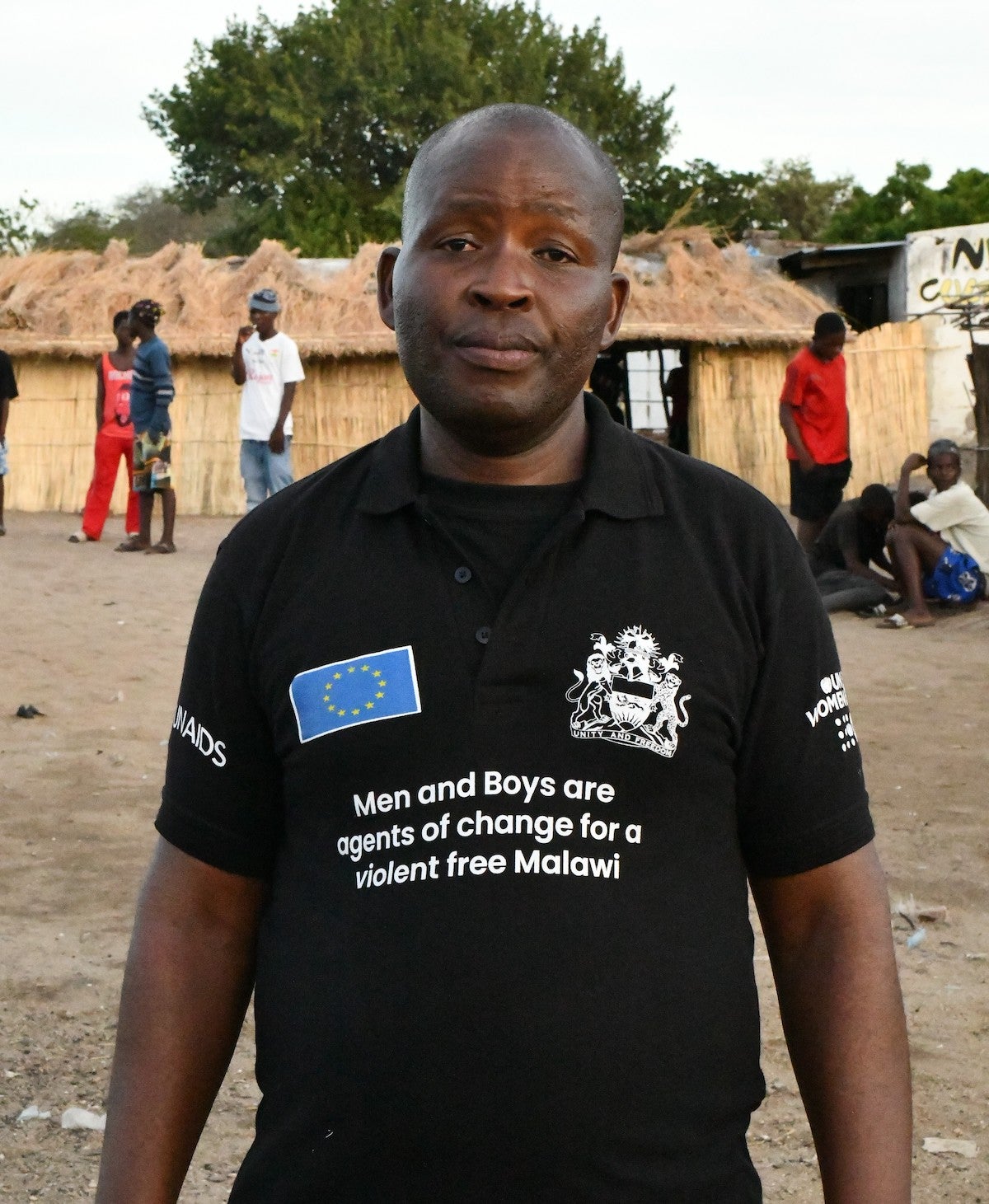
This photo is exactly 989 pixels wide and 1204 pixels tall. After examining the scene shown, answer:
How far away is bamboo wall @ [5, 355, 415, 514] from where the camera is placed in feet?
53.5

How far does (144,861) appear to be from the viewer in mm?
4805

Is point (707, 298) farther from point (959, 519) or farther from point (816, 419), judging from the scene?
point (959, 519)

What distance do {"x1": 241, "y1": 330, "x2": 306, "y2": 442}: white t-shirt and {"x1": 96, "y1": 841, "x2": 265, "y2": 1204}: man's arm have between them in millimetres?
9328

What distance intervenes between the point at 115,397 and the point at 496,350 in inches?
420

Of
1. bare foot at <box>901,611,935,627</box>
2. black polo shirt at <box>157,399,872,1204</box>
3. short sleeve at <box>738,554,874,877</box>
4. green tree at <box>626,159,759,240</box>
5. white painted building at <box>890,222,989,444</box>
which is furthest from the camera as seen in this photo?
green tree at <box>626,159,759,240</box>

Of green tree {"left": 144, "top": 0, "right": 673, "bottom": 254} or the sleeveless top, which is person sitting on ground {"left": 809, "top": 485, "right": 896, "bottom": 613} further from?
green tree {"left": 144, "top": 0, "right": 673, "bottom": 254}

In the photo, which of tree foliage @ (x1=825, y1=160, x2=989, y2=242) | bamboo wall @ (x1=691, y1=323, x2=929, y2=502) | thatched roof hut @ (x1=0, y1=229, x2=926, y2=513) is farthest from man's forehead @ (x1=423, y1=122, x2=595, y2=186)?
tree foliage @ (x1=825, y1=160, x2=989, y2=242)

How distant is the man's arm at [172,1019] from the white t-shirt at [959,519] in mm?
8672

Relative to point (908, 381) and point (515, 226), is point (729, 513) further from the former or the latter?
point (908, 381)

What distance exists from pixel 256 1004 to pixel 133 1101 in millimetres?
165

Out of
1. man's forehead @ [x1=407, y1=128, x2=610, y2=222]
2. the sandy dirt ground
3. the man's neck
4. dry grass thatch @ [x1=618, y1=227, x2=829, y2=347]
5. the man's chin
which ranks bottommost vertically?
the sandy dirt ground

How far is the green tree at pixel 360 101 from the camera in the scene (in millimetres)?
34719

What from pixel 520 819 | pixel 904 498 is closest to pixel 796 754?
pixel 520 819

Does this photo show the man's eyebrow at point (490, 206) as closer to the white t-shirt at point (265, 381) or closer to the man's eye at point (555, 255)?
the man's eye at point (555, 255)
